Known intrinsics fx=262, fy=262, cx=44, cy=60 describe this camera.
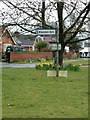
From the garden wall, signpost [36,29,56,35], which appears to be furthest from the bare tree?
the garden wall

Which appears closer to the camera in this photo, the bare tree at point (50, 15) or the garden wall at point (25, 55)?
the bare tree at point (50, 15)

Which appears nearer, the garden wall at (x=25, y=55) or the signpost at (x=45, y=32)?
the signpost at (x=45, y=32)

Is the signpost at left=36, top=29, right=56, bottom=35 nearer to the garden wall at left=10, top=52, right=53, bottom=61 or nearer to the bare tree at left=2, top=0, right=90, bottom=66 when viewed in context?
the bare tree at left=2, top=0, right=90, bottom=66

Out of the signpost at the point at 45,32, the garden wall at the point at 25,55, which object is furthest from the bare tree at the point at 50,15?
the garden wall at the point at 25,55

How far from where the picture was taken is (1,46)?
130 feet

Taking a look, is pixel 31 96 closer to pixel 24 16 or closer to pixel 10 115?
pixel 10 115

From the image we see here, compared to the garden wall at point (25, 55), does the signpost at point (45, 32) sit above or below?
above

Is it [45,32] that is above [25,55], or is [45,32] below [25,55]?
above

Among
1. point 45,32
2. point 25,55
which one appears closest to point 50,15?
point 45,32

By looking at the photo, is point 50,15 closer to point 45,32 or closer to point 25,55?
point 45,32

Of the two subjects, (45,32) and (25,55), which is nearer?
(45,32)

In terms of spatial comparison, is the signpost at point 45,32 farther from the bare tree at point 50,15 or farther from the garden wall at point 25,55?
the garden wall at point 25,55

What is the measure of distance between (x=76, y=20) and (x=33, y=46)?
40.3m

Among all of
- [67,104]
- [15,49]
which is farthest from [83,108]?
[15,49]
